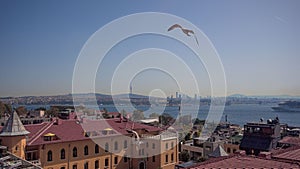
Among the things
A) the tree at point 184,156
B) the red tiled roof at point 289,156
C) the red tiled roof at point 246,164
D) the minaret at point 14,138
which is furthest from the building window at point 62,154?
the red tiled roof at point 289,156

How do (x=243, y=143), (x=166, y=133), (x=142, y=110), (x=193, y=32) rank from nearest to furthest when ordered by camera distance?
(x=193, y=32) < (x=243, y=143) < (x=166, y=133) < (x=142, y=110)

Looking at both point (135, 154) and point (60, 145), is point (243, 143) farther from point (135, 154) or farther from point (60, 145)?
point (60, 145)

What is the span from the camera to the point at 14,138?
522 inches

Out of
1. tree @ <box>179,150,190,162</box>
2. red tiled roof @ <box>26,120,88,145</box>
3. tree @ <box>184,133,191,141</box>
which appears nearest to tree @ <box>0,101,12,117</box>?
tree @ <box>184,133,191,141</box>

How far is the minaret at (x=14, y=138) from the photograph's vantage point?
43.2ft

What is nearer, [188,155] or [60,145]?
[60,145]

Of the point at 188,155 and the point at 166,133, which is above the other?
the point at 166,133

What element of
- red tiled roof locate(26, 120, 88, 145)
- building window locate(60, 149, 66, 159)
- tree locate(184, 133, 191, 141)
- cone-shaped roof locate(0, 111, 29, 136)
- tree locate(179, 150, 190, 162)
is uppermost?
cone-shaped roof locate(0, 111, 29, 136)

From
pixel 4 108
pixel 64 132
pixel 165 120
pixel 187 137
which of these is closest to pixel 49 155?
pixel 64 132

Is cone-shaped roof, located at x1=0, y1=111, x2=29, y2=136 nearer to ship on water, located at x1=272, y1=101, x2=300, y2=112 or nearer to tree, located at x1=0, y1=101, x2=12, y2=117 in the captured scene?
tree, located at x1=0, y1=101, x2=12, y2=117

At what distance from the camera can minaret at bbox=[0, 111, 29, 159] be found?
13.2 m

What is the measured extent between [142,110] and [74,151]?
47.6 feet

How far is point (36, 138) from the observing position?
14.3m

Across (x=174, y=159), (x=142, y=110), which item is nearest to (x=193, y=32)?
(x=174, y=159)
